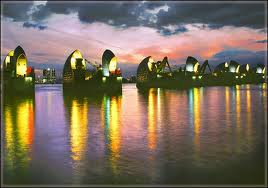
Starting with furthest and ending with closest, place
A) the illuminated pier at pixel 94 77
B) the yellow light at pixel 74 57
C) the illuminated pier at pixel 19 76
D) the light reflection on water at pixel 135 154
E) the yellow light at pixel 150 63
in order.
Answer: the yellow light at pixel 150 63 → the yellow light at pixel 74 57 → the illuminated pier at pixel 94 77 → the illuminated pier at pixel 19 76 → the light reflection on water at pixel 135 154

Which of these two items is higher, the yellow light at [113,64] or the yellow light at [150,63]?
the yellow light at [150,63]

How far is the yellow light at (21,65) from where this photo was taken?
187 ft

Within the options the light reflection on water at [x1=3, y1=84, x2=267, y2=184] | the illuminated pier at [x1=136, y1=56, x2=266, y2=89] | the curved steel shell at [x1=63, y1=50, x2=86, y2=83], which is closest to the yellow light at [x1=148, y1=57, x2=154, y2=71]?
the illuminated pier at [x1=136, y1=56, x2=266, y2=89]

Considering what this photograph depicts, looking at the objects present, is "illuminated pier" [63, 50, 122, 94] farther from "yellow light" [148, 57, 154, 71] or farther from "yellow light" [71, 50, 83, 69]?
"yellow light" [148, 57, 154, 71]

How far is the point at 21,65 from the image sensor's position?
190 feet

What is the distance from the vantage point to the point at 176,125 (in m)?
16.1

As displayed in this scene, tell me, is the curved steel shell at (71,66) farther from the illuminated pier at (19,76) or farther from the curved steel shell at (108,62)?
the illuminated pier at (19,76)

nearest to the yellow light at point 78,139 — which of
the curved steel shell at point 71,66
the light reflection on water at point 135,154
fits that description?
the light reflection on water at point 135,154

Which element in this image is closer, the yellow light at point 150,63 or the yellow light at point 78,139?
the yellow light at point 78,139

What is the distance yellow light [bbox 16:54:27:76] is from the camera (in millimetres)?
56938

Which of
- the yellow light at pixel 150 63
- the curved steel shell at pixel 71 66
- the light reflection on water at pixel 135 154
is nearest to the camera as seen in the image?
the light reflection on water at pixel 135 154

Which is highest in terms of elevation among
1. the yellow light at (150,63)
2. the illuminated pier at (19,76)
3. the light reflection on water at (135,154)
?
the yellow light at (150,63)

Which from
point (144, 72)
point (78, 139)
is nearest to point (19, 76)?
point (78, 139)

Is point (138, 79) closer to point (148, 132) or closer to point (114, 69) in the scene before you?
point (114, 69)
